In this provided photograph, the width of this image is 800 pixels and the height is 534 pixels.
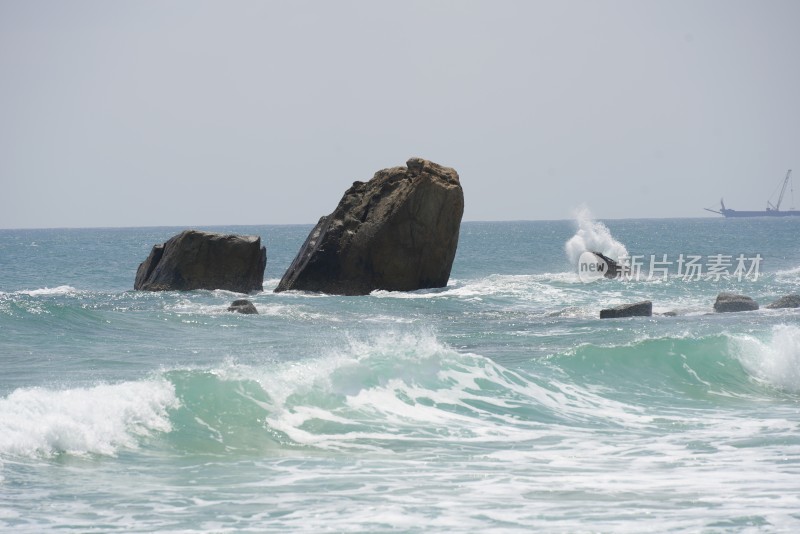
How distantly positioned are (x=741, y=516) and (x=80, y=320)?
653 inches

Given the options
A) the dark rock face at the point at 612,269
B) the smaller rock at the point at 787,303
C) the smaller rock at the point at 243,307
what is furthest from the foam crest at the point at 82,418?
the dark rock face at the point at 612,269

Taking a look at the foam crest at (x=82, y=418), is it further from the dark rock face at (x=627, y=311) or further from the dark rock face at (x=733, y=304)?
the dark rock face at (x=733, y=304)

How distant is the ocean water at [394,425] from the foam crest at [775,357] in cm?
4

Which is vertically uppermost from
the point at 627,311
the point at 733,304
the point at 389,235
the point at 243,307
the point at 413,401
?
the point at 389,235

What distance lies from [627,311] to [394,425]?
12919 millimetres

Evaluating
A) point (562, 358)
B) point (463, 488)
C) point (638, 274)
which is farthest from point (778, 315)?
point (463, 488)

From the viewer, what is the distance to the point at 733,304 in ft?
80.8

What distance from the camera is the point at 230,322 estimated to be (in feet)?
73.1

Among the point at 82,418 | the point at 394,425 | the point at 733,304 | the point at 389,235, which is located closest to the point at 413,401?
the point at 394,425

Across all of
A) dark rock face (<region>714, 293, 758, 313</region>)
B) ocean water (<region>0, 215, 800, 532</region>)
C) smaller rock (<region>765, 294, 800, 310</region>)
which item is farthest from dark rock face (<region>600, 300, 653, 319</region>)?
smaller rock (<region>765, 294, 800, 310</region>)

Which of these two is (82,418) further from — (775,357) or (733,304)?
(733,304)

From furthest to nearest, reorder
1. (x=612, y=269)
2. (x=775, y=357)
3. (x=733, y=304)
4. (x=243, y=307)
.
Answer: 1. (x=612, y=269)
2. (x=733, y=304)
3. (x=243, y=307)
4. (x=775, y=357)

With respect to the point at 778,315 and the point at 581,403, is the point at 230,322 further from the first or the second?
the point at 778,315

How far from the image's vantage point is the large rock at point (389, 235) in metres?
29.0
